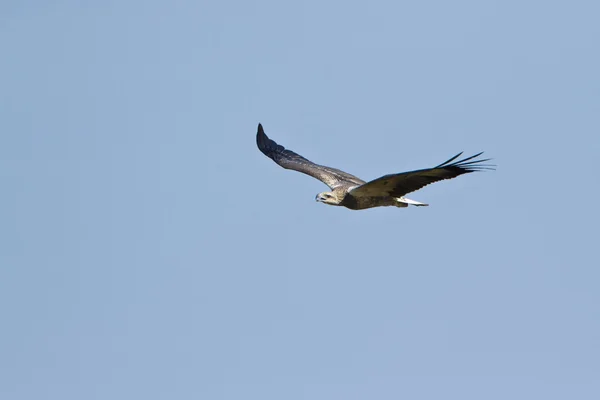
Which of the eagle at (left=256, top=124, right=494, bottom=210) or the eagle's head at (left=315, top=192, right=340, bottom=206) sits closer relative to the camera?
the eagle at (left=256, top=124, right=494, bottom=210)

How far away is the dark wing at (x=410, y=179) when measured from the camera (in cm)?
2159

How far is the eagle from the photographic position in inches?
862

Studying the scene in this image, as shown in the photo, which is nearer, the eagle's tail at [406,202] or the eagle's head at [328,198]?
the eagle's tail at [406,202]

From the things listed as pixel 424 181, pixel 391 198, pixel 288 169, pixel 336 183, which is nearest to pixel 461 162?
pixel 424 181

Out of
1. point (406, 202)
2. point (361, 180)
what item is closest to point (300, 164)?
point (361, 180)

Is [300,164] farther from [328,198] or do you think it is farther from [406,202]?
[406,202]

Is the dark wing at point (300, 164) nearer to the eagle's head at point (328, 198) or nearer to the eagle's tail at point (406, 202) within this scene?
the eagle's head at point (328, 198)

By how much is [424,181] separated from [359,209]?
250cm

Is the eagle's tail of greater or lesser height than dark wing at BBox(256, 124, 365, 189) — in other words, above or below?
below

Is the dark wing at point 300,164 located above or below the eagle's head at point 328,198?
above

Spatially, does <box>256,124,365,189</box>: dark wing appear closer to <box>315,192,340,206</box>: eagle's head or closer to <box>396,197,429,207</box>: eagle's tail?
<box>315,192,340,206</box>: eagle's head

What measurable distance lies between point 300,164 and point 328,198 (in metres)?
3.80

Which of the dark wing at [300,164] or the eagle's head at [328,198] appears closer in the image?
the eagle's head at [328,198]

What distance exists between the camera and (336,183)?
26703 mm
